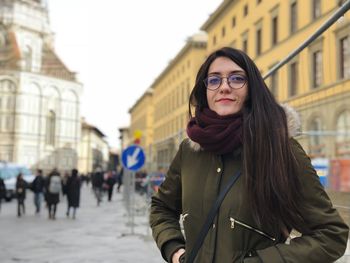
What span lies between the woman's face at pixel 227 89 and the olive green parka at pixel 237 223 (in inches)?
8.2

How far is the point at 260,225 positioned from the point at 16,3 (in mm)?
79145

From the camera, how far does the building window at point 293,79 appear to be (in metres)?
4.32

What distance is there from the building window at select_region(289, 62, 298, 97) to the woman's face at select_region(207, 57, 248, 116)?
2.26 m

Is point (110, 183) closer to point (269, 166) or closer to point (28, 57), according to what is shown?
point (269, 166)

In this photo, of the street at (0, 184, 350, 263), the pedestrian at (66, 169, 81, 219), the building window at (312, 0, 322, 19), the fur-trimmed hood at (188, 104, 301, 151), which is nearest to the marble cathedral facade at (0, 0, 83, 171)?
the building window at (312, 0, 322, 19)

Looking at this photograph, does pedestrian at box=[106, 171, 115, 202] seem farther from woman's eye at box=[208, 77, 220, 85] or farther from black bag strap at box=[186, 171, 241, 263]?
black bag strap at box=[186, 171, 241, 263]

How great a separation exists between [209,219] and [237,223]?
0.41ft

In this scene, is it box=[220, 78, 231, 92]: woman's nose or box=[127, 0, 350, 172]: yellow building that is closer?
box=[220, 78, 231, 92]: woman's nose

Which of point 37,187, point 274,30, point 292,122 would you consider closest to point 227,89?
point 292,122

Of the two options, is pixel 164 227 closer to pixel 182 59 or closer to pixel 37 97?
pixel 182 59

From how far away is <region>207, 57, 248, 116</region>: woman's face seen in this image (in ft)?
6.89

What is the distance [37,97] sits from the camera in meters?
73.3

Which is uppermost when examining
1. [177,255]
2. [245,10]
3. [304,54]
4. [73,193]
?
[245,10]

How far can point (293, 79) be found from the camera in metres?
4.50
